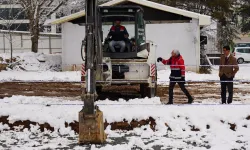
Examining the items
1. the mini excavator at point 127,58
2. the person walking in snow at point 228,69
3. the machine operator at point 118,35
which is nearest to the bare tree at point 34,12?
the mini excavator at point 127,58

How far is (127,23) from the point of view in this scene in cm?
1427

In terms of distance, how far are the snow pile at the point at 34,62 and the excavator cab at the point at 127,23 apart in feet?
46.1

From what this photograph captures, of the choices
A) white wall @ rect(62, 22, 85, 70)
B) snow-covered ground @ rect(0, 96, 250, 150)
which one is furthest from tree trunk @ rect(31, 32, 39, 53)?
snow-covered ground @ rect(0, 96, 250, 150)

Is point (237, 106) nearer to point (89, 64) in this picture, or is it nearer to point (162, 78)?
point (89, 64)

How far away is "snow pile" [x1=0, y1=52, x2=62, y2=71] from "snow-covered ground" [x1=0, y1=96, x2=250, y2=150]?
16287 millimetres

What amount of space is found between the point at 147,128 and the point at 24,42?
30.1 m

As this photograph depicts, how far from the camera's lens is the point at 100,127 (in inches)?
360

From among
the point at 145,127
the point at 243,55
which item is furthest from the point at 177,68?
the point at 243,55

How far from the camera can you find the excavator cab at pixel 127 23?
1395 cm

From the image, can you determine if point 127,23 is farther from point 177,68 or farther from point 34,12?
point 34,12

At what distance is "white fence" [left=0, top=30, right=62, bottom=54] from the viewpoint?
36531 millimetres

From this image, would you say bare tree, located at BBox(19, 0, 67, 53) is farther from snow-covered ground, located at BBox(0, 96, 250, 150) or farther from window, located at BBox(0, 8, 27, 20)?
snow-covered ground, located at BBox(0, 96, 250, 150)

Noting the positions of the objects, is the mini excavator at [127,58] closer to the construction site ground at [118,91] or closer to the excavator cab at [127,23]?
the excavator cab at [127,23]

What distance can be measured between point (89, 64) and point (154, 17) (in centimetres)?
1694
